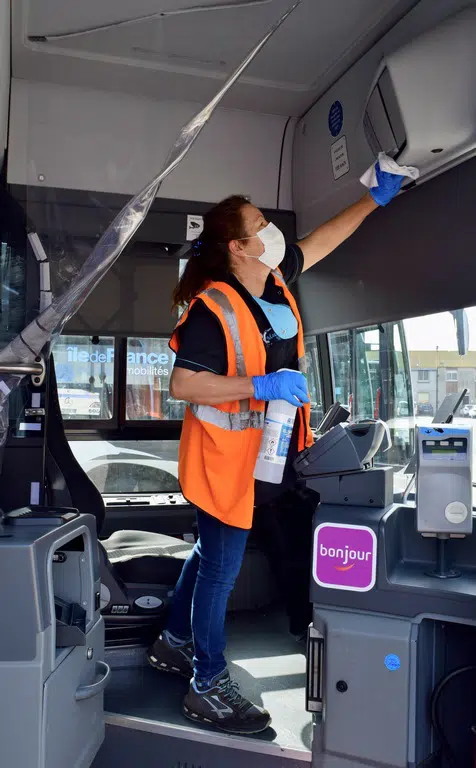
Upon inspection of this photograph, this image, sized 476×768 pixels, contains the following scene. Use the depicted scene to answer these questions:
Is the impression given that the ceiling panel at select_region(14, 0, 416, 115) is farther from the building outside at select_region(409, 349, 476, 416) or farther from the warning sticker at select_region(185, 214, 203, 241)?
the building outside at select_region(409, 349, 476, 416)

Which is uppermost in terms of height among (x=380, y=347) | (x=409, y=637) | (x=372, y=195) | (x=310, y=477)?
(x=372, y=195)

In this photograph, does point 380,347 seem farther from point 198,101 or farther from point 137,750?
point 137,750

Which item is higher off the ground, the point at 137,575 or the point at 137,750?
the point at 137,575

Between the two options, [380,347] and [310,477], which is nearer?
[310,477]

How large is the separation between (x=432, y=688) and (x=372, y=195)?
172 centimetres

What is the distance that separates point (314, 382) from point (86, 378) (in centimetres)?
140

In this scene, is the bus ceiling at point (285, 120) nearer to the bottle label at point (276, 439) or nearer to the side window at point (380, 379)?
the side window at point (380, 379)

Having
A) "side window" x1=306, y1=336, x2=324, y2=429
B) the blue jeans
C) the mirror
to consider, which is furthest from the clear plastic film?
"side window" x1=306, y1=336, x2=324, y2=429

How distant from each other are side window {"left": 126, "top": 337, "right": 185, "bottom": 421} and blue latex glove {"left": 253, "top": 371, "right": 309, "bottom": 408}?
218 centimetres

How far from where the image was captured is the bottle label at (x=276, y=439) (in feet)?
7.04

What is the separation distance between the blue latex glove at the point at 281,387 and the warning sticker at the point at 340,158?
1.63m

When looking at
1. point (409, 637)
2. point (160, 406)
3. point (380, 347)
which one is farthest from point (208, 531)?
point (160, 406)

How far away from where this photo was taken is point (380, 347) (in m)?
3.50

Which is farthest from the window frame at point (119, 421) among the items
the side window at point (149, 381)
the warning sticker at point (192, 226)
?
the warning sticker at point (192, 226)
